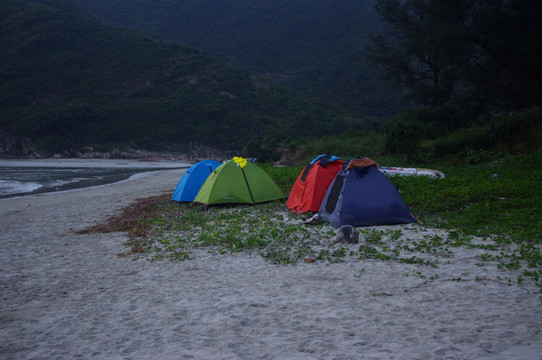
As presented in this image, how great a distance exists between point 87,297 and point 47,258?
2936 mm

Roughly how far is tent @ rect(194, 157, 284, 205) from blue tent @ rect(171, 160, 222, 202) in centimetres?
95

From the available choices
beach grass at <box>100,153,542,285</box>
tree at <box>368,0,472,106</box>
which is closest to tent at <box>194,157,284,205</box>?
beach grass at <box>100,153,542,285</box>

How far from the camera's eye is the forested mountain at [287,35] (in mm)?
79938

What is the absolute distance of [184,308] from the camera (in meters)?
5.03

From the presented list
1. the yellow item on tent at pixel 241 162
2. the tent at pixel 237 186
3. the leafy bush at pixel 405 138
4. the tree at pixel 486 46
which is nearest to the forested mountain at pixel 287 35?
the tree at pixel 486 46

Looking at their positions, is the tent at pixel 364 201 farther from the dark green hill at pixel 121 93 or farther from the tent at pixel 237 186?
the dark green hill at pixel 121 93

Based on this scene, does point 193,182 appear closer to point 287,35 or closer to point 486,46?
point 486,46

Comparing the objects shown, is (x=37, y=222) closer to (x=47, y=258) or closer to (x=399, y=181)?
(x=47, y=258)

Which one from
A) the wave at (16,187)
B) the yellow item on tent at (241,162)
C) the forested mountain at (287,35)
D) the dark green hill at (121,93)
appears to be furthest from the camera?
the forested mountain at (287,35)

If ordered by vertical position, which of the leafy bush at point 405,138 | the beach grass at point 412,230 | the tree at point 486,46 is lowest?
the beach grass at point 412,230

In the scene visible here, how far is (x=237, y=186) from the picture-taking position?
13.3 m

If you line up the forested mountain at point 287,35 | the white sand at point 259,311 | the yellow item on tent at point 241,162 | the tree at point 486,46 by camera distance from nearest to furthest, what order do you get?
the white sand at point 259,311
the yellow item on tent at point 241,162
the tree at point 486,46
the forested mountain at point 287,35

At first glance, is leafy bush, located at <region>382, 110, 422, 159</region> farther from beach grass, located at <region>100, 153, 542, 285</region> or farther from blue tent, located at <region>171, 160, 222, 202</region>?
blue tent, located at <region>171, 160, 222, 202</region>

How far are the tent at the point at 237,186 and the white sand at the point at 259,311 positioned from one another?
19.3ft
